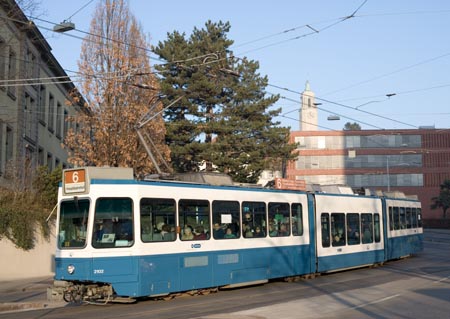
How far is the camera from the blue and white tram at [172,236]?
13.2 m

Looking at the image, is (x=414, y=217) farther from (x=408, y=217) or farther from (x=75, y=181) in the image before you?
(x=75, y=181)

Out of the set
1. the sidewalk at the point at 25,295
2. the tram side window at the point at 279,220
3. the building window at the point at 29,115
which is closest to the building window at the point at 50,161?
the building window at the point at 29,115

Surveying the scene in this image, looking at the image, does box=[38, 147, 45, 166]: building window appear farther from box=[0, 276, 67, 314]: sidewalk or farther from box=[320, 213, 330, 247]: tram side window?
box=[320, 213, 330, 247]: tram side window

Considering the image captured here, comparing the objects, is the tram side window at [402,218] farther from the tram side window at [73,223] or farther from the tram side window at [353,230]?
the tram side window at [73,223]

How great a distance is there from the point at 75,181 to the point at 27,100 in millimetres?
19205

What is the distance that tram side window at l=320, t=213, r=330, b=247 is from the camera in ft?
65.7

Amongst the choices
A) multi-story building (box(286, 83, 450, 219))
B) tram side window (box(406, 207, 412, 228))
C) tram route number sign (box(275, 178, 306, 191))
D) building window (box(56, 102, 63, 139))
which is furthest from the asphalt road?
multi-story building (box(286, 83, 450, 219))

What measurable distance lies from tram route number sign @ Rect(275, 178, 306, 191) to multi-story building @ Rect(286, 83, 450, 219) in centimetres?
6527

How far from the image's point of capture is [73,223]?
1358 cm

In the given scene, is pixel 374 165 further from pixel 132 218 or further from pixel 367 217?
pixel 132 218

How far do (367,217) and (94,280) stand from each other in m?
13.0

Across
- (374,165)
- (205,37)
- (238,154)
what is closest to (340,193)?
(238,154)

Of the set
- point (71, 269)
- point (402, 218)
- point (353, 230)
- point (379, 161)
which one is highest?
point (379, 161)

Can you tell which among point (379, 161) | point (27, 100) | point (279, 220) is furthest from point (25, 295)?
point (379, 161)
